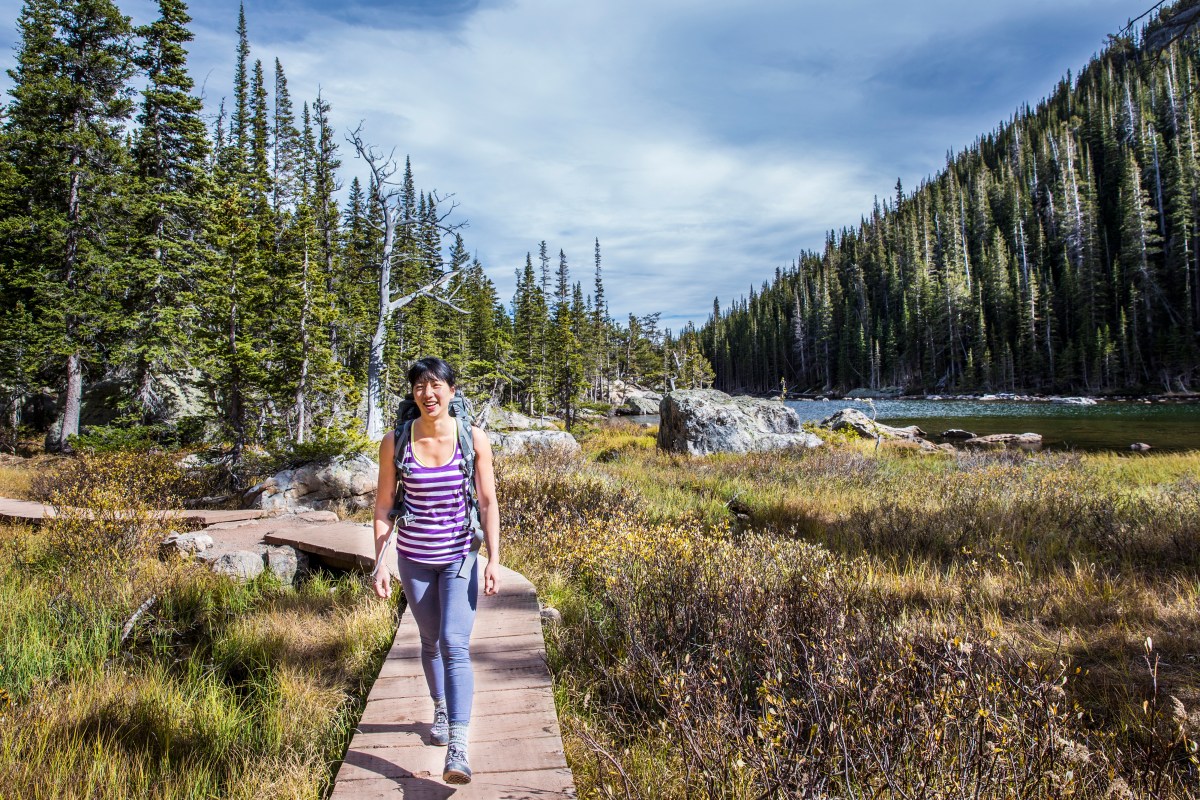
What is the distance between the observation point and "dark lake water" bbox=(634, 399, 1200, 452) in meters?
21.1

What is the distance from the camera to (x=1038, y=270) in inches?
2608

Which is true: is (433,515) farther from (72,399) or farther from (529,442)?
(72,399)

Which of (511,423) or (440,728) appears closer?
(440,728)

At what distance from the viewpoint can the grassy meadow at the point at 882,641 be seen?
7.63 ft

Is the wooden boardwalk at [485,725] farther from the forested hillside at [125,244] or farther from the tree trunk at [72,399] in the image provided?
the tree trunk at [72,399]

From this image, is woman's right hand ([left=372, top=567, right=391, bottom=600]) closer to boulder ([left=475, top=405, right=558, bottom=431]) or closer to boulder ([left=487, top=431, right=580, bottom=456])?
boulder ([left=487, top=431, right=580, bottom=456])

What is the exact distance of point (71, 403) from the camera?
60.2ft

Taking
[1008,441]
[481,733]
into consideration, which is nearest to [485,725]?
[481,733]

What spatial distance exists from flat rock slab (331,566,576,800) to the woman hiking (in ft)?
0.68

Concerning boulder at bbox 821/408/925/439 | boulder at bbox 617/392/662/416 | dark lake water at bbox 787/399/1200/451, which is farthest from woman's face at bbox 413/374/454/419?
boulder at bbox 617/392/662/416

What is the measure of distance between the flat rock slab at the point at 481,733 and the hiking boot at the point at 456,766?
7 cm

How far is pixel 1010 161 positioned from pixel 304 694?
119562 mm

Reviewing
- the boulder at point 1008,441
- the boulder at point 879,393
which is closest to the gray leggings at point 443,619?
the boulder at point 1008,441

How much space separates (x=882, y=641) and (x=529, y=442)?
16.1 m
